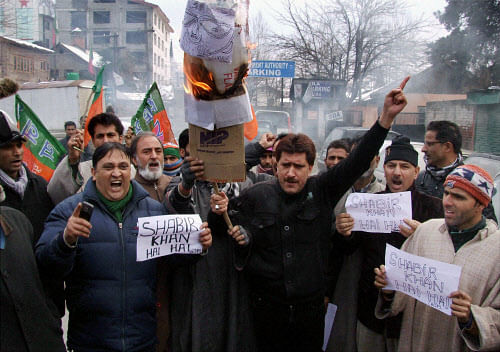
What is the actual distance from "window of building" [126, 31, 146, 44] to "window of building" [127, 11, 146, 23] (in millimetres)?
1466

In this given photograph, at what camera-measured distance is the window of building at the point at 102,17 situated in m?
47.6

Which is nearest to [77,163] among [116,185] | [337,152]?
[116,185]

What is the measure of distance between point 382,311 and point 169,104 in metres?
37.8

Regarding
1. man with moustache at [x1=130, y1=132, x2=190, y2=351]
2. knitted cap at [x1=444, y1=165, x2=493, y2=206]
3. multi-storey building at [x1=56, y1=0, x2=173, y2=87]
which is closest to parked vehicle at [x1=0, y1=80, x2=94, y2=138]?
man with moustache at [x1=130, y1=132, x2=190, y2=351]

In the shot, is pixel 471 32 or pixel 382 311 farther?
pixel 471 32

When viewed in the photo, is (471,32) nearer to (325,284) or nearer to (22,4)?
(325,284)

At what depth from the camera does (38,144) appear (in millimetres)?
4145

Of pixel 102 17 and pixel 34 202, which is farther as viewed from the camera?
pixel 102 17

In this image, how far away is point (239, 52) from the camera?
2346 millimetres

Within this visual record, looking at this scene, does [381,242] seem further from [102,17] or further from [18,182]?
[102,17]

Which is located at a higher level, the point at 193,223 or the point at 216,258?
the point at 193,223

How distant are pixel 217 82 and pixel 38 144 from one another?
2.60m

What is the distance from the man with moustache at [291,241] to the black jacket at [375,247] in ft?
1.36

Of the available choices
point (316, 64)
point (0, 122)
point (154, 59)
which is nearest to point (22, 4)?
point (154, 59)
